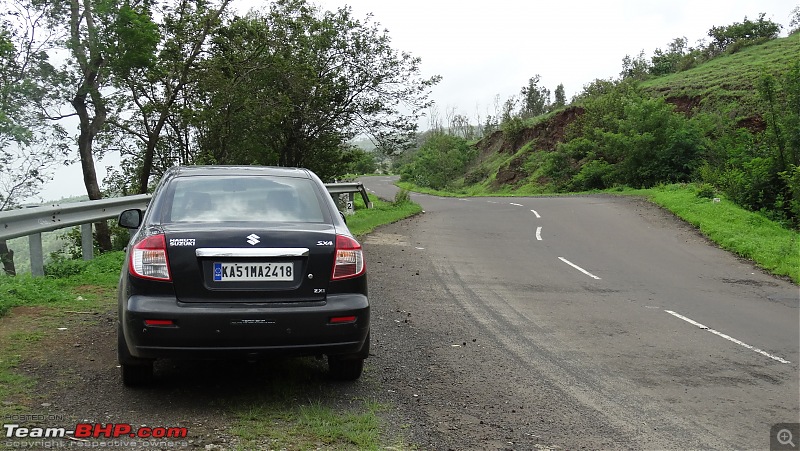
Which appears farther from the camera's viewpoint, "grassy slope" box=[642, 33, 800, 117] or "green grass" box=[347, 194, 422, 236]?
"grassy slope" box=[642, 33, 800, 117]

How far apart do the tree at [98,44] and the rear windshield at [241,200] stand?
548 inches

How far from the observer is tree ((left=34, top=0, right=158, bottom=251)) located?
1756 centimetres

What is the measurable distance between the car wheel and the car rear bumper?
0.64m

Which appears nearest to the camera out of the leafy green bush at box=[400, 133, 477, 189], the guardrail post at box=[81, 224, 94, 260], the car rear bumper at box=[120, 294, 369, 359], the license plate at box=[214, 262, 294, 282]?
the car rear bumper at box=[120, 294, 369, 359]

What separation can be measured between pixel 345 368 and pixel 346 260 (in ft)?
3.24

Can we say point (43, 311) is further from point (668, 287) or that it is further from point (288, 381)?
point (668, 287)

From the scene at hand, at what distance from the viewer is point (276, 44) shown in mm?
23422

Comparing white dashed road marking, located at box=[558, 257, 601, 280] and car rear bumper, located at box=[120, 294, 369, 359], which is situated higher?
car rear bumper, located at box=[120, 294, 369, 359]

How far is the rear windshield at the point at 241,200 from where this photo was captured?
16.9 feet

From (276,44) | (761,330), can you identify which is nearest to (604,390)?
(761,330)

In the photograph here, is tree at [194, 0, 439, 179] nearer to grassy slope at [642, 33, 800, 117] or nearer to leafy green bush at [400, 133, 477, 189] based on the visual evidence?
grassy slope at [642, 33, 800, 117]

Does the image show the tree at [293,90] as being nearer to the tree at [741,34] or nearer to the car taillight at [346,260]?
the car taillight at [346,260]

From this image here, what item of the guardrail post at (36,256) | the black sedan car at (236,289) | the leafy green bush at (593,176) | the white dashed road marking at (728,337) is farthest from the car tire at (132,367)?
the leafy green bush at (593,176)

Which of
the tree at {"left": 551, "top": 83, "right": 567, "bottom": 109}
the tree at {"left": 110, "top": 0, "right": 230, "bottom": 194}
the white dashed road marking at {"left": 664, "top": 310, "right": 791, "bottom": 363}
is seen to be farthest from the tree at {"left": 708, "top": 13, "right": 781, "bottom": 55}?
the white dashed road marking at {"left": 664, "top": 310, "right": 791, "bottom": 363}
